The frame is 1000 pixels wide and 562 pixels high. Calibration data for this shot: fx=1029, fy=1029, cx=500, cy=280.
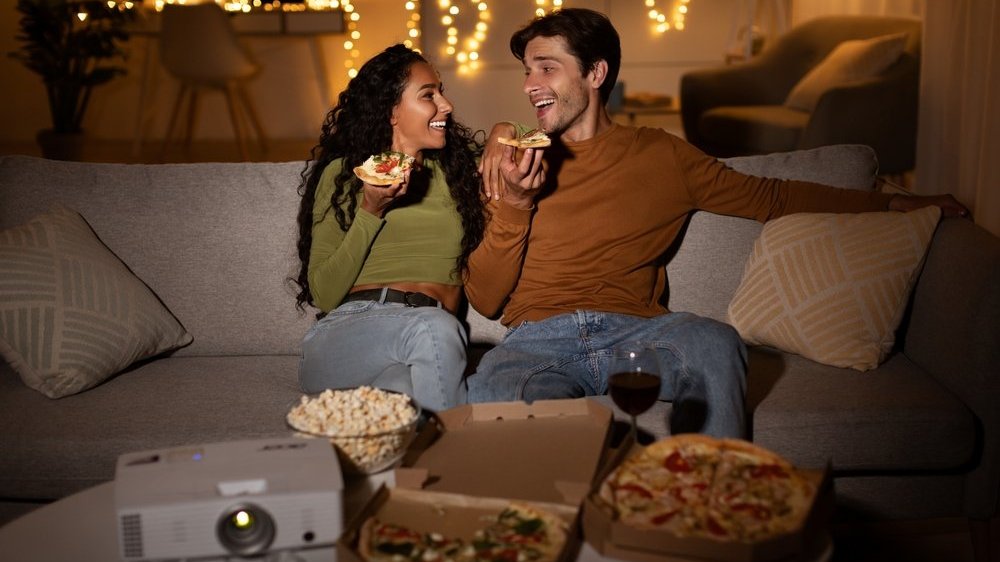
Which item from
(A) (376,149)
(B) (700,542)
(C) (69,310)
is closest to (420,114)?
(A) (376,149)

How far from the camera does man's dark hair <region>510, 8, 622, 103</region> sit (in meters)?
2.43

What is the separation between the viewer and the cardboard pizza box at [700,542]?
124 centimetres

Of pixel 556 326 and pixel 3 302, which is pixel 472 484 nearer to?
pixel 556 326

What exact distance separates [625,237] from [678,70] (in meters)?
4.60

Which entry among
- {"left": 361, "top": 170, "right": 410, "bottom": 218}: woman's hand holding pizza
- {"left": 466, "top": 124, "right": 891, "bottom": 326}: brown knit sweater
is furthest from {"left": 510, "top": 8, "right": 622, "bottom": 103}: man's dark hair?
{"left": 361, "top": 170, "right": 410, "bottom": 218}: woman's hand holding pizza

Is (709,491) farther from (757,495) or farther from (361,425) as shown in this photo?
(361,425)

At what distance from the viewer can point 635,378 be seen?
152 centimetres

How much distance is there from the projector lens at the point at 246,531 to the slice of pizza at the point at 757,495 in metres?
0.57

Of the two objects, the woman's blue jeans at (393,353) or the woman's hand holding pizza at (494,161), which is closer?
the woman's blue jeans at (393,353)

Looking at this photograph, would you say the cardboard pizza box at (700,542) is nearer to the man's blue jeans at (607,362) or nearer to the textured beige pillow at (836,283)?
the man's blue jeans at (607,362)

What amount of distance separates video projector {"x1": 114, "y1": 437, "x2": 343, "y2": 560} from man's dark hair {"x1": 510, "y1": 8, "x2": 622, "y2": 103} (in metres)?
1.40

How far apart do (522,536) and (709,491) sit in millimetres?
267

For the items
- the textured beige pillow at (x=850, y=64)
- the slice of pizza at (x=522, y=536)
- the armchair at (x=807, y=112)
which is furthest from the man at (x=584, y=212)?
the textured beige pillow at (x=850, y=64)

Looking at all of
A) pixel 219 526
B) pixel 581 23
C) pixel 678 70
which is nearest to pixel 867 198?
pixel 581 23
